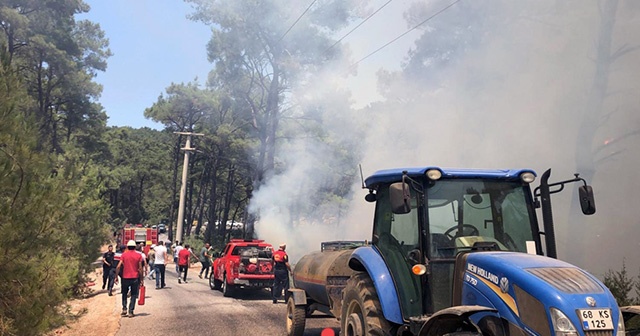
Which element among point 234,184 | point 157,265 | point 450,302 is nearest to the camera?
point 450,302

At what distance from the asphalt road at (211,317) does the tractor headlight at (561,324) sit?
5.42 meters

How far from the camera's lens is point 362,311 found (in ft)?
18.8

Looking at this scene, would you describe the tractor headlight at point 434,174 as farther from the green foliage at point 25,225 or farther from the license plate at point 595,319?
the green foliage at point 25,225

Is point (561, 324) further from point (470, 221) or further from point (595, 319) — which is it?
point (470, 221)

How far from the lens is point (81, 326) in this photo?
10289 millimetres

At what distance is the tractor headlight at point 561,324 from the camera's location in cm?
Result: 375

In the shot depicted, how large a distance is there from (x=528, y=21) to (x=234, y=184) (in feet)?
122

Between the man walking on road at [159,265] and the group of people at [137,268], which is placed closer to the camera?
the group of people at [137,268]

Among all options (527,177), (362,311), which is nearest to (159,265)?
(362,311)

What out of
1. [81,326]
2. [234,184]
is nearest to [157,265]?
[81,326]

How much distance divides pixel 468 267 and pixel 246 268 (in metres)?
11.7

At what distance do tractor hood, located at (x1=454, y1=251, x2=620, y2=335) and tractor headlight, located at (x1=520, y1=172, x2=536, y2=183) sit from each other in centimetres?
107

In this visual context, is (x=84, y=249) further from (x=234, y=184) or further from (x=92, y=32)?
(x=234, y=184)

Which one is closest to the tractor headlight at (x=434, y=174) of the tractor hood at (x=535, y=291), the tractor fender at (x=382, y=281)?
the tractor hood at (x=535, y=291)
